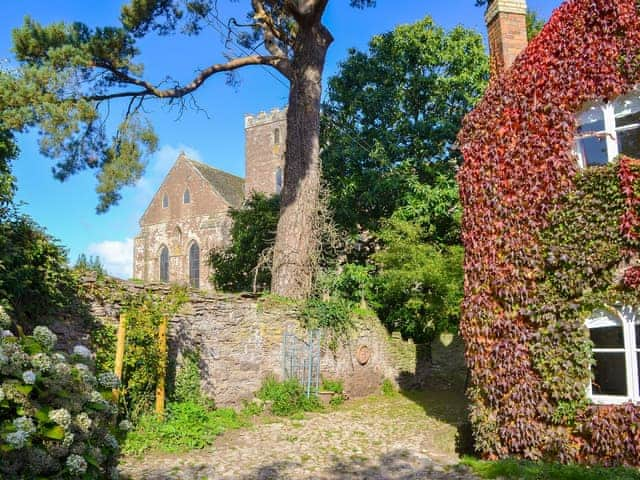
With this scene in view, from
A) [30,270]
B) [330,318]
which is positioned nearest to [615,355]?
[330,318]

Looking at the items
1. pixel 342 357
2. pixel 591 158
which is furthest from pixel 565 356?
pixel 342 357

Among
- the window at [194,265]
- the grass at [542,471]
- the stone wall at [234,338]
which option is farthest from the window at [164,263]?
the grass at [542,471]

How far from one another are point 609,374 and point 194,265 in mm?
33702

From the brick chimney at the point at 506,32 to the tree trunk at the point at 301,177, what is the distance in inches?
249

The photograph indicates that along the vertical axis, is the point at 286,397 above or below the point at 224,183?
below

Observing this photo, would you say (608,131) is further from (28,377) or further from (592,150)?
(28,377)

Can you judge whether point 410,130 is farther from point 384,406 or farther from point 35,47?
point 35,47

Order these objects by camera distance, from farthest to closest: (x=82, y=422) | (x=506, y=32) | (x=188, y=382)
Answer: (x=188, y=382) < (x=506, y=32) < (x=82, y=422)

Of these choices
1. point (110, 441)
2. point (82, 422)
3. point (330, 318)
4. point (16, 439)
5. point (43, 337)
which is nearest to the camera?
point (16, 439)

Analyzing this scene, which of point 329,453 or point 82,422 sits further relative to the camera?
A: point 329,453

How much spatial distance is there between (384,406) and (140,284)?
7158mm

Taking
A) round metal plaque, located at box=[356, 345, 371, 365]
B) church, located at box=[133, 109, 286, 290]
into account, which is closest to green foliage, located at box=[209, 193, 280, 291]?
round metal plaque, located at box=[356, 345, 371, 365]

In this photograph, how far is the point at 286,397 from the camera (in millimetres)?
12125

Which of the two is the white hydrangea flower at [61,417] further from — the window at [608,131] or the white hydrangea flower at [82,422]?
the window at [608,131]
